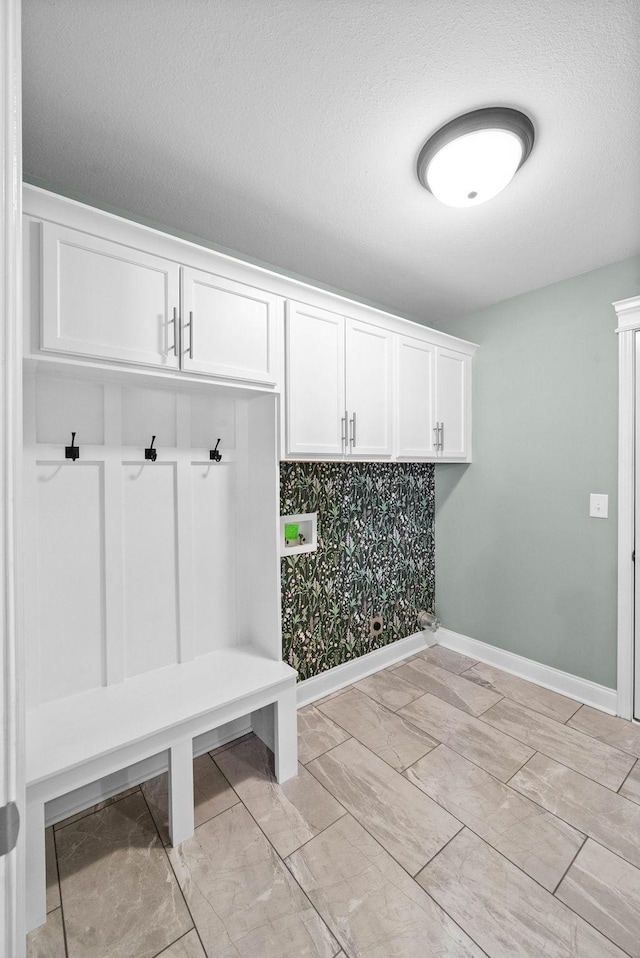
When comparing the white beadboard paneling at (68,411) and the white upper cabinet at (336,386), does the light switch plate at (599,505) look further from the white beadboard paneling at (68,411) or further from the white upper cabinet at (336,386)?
the white beadboard paneling at (68,411)

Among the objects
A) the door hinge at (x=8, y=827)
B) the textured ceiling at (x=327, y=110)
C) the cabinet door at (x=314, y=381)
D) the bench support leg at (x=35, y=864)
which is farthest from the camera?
the cabinet door at (x=314, y=381)

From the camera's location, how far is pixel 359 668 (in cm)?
285

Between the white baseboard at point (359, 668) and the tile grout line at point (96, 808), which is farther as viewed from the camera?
the white baseboard at point (359, 668)

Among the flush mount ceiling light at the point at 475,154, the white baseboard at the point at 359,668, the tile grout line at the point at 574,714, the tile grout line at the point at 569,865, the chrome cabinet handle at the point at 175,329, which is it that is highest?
the flush mount ceiling light at the point at 475,154

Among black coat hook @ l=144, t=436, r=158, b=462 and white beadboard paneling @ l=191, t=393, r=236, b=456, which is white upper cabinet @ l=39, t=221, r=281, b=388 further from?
black coat hook @ l=144, t=436, r=158, b=462

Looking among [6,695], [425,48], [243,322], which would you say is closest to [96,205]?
[243,322]

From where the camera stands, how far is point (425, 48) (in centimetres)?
120

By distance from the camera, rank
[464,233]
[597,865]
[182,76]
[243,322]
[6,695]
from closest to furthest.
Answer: [6,695] → [182,76] → [597,865] → [243,322] → [464,233]

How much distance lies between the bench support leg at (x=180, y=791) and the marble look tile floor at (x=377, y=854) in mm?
52

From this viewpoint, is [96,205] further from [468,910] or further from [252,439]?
[468,910]

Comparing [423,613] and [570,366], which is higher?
[570,366]

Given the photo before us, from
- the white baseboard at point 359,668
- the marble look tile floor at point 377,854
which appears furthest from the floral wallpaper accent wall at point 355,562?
the marble look tile floor at point 377,854

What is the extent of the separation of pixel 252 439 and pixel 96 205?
121 centimetres

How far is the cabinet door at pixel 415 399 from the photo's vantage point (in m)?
2.60
